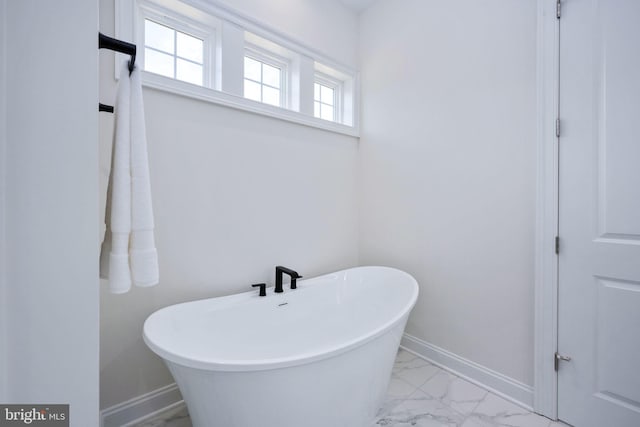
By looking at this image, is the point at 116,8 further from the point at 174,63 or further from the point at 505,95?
the point at 505,95

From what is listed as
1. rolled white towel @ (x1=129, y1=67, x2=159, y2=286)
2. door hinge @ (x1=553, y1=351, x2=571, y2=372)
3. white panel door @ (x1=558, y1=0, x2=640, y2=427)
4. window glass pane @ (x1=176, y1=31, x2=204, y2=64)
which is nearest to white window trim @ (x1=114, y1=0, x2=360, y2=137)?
window glass pane @ (x1=176, y1=31, x2=204, y2=64)

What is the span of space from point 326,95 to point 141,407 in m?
2.55

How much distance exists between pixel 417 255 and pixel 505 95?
116cm

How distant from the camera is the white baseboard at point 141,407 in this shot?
135cm

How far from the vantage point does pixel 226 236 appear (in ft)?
5.59

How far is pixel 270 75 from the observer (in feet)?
6.91

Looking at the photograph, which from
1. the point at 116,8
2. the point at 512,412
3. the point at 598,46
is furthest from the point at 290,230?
the point at 598,46

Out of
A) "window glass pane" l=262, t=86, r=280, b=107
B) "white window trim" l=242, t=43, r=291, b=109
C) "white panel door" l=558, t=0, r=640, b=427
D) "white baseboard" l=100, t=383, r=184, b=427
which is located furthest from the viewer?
"window glass pane" l=262, t=86, r=280, b=107

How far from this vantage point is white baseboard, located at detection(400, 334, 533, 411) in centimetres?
154

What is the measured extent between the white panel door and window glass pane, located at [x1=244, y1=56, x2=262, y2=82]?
1.82m

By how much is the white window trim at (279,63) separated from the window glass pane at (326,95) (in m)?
0.43

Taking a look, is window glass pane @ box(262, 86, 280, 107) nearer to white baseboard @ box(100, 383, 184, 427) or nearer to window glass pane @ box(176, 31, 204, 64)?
window glass pane @ box(176, 31, 204, 64)

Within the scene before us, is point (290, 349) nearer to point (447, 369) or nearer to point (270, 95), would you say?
point (447, 369)

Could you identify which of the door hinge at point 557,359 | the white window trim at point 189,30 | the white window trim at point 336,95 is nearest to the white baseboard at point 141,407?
the white window trim at point 189,30
